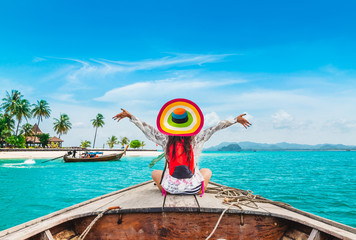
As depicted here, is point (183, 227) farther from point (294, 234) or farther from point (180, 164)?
point (294, 234)

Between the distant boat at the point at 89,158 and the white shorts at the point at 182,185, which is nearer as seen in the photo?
the white shorts at the point at 182,185

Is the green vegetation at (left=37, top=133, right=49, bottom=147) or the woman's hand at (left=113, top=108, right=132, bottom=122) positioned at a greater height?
the woman's hand at (left=113, top=108, right=132, bottom=122)

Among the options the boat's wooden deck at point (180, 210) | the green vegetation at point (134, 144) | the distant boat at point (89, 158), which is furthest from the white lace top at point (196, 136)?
the green vegetation at point (134, 144)

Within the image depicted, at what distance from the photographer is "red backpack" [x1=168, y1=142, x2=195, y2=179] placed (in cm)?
304

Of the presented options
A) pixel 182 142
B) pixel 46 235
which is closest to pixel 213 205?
pixel 182 142

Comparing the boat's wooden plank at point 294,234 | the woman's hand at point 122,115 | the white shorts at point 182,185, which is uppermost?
the woman's hand at point 122,115

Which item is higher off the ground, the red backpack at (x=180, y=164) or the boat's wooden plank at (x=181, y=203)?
the red backpack at (x=180, y=164)

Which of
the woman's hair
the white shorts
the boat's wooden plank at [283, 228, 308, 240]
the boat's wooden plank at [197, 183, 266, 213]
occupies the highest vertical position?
→ the woman's hair

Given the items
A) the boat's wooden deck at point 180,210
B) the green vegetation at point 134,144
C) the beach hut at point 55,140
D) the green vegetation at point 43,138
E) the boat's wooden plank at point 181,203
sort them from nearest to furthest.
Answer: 1. the boat's wooden deck at point 180,210
2. the boat's wooden plank at point 181,203
3. the green vegetation at point 43,138
4. the beach hut at point 55,140
5. the green vegetation at point 134,144

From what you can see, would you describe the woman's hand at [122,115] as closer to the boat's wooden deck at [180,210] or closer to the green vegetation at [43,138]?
the boat's wooden deck at [180,210]

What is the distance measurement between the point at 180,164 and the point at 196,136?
22.7 inches

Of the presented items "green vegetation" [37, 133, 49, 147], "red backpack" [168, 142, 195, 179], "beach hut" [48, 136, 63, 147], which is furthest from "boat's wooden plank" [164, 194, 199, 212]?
"beach hut" [48, 136, 63, 147]

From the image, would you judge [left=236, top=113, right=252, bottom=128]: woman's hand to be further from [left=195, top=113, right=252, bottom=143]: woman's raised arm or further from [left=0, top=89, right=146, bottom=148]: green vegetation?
[left=0, top=89, right=146, bottom=148]: green vegetation

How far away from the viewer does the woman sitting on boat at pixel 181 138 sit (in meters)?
3.10
